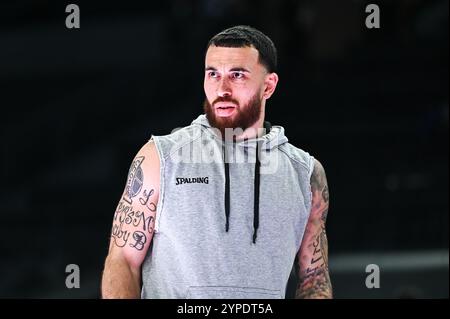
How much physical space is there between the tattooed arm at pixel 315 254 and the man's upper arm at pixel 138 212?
2.22ft

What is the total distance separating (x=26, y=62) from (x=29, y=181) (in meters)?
3.90

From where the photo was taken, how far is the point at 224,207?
11.8 ft

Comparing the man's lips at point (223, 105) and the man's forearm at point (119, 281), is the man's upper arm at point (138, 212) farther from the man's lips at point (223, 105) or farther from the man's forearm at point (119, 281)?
the man's lips at point (223, 105)

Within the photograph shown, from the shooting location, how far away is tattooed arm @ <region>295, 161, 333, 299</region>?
12.2 ft

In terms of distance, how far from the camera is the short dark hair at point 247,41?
11.9ft

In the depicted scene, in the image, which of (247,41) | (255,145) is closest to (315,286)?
(255,145)

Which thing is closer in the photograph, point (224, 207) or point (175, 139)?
point (224, 207)

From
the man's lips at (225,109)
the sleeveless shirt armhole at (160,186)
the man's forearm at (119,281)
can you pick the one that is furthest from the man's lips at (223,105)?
the man's forearm at (119,281)

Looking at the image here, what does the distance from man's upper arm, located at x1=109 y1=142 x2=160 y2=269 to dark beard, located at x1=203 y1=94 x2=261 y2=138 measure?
0.27 m

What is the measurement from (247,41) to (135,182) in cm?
73

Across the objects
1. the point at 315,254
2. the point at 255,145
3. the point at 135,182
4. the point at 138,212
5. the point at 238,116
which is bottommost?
the point at 315,254

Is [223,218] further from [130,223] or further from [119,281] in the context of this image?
[119,281]

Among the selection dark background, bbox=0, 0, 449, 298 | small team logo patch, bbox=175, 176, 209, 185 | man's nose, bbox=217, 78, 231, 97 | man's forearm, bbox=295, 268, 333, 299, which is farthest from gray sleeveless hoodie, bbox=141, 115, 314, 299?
dark background, bbox=0, 0, 449, 298

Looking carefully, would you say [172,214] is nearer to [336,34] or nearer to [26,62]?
[336,34]
